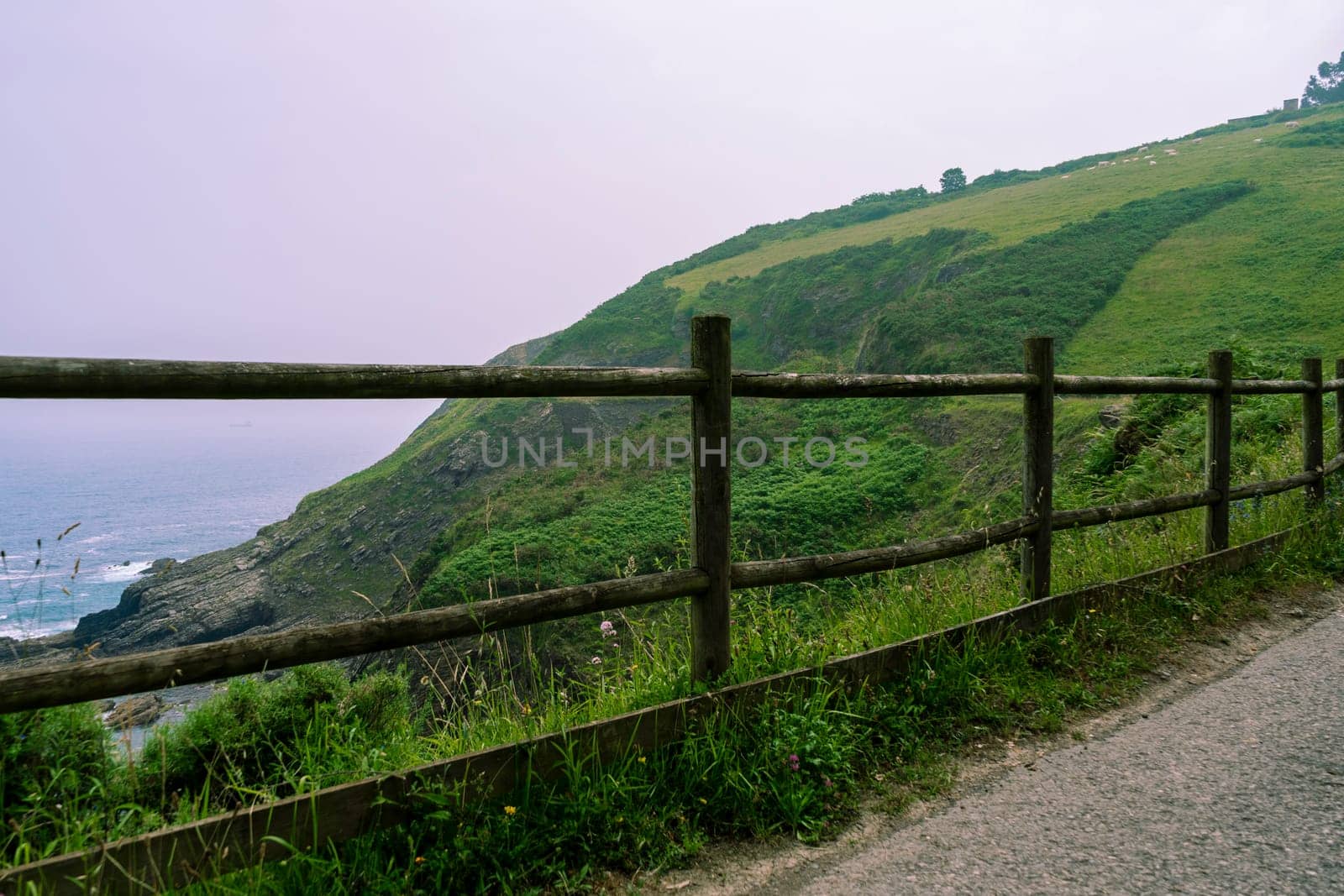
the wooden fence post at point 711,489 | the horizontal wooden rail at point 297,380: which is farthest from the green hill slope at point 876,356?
the horizontal wooden rail at point 297,380

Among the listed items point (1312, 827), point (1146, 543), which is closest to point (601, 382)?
point (1312, 827)

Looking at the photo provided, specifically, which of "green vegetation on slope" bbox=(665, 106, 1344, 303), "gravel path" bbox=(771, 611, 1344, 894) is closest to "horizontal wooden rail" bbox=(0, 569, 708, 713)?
"gravel path" bbox=(771, 611, 1344, 894)

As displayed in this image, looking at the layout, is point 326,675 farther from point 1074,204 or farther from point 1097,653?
point 1074,204

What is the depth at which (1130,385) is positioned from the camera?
4.79m

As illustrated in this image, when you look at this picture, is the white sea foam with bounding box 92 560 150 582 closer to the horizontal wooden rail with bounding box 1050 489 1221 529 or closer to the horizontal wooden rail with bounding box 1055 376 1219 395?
the horizontal wooden rail with bounding box 1050 489 1221 529

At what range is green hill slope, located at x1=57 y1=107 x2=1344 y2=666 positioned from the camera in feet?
83.5

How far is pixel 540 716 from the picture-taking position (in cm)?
289

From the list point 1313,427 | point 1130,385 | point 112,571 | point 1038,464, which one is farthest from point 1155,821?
point 1313,427

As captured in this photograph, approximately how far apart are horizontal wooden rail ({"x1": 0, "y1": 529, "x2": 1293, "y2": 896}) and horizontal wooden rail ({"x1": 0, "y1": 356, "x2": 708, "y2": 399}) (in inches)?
43.8

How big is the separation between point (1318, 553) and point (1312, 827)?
443 centimetres

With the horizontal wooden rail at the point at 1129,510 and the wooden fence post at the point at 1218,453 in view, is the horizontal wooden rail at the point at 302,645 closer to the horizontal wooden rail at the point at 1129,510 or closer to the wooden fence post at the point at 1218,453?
the horizontal wooden rail at the point at 1129,510

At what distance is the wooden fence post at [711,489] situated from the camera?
2941mm

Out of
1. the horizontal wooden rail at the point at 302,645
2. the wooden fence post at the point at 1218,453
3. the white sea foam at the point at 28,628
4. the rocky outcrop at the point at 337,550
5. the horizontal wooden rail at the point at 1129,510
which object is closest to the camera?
the horizontal wooden rail at the point at 302,645

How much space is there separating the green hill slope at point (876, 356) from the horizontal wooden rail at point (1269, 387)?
6.69 ft
